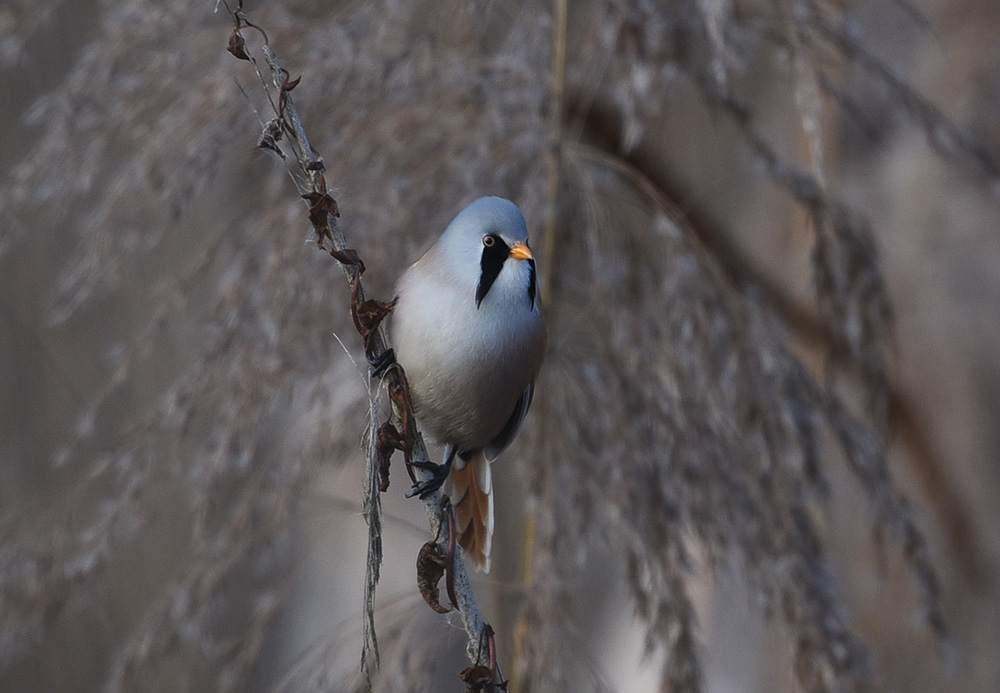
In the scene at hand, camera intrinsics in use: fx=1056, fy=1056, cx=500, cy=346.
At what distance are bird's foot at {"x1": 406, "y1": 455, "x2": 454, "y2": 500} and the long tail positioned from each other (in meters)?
0.14

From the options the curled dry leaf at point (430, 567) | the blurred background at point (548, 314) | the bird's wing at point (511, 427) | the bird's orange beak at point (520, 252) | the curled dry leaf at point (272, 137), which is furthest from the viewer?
the blurred background at point (548, 314)

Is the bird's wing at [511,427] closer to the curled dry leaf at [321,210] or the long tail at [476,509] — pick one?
the long tail at [476,509]

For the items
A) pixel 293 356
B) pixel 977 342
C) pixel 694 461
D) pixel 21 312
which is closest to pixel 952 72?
pixel 977 342

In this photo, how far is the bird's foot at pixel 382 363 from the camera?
3.50 ft

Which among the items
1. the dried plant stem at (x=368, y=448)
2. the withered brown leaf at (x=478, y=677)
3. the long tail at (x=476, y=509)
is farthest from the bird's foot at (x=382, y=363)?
the long tail at (x=476, y=509)

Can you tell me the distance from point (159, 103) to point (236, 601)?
220 cm

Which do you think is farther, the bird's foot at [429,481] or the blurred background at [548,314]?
the blurred background at [548,314]

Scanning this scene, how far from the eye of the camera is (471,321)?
4.11 ft

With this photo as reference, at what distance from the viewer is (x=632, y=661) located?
126 inches

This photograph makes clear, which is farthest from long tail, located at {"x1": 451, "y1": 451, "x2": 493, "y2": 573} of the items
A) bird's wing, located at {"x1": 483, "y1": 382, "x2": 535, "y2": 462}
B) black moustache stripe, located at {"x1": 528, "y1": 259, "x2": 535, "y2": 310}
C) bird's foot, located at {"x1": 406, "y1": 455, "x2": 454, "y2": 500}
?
black moustache stripe, located at {"x1": 528, "y1": 259, "x2": 535, "y2": 310}

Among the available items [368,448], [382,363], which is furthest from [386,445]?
[382,363]

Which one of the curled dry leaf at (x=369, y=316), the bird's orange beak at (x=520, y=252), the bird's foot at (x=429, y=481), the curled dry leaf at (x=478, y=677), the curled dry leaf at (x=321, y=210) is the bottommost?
the bird's foot at (x=429, y=481)

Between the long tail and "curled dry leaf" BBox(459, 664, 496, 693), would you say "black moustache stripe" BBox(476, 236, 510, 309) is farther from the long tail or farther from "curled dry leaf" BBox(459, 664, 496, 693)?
"curled dry leaf" BBox(459, 664, 496, 693)

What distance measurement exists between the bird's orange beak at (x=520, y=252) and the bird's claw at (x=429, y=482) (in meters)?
0.26
